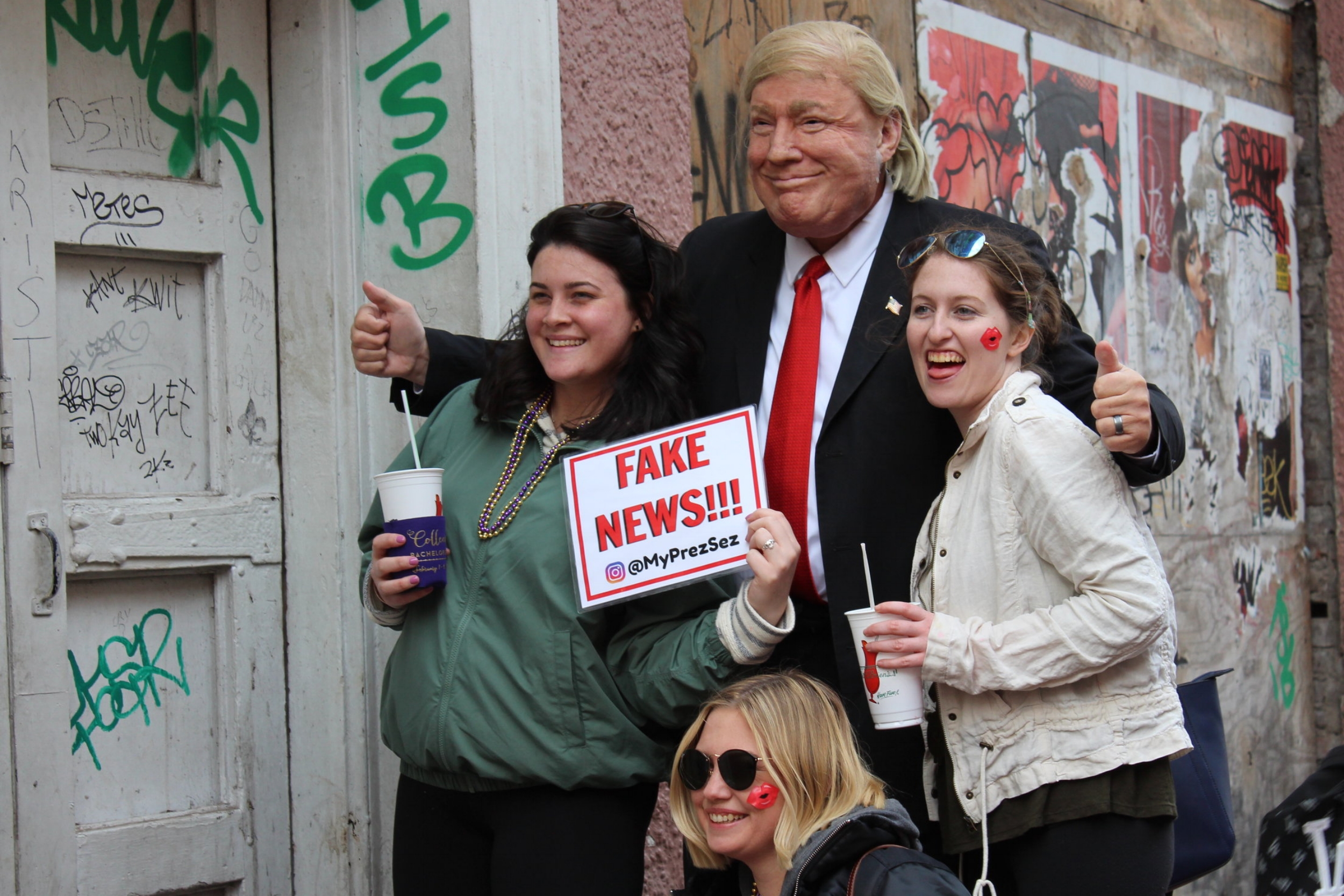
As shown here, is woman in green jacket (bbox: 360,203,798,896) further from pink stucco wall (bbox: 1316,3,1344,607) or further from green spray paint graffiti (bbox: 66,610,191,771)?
pink stucco wall (bbox: 1316,3,1344,607)

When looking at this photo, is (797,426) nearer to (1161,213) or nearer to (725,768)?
(725,768)

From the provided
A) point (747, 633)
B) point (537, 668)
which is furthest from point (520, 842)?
point (747, 633)

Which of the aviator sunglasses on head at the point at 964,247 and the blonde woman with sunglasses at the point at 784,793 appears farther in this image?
the aviator sunglasses on head at the point at 964,247

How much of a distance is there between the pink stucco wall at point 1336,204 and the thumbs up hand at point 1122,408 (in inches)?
200

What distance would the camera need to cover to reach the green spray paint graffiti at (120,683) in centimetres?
291

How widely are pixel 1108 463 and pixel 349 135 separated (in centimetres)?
195

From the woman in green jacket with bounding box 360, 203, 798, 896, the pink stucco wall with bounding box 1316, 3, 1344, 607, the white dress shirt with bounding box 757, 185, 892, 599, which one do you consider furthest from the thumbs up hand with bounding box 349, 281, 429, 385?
the pink stucco wall with bounding box 1316, 3, 1344, 607

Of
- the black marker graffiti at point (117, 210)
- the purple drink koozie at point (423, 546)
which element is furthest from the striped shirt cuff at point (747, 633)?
the black marker graffiti at point (117, 210)

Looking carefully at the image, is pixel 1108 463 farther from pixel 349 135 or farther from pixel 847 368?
pixel 349 135

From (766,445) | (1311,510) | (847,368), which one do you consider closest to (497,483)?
(766,445)

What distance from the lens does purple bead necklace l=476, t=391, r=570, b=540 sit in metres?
2.35

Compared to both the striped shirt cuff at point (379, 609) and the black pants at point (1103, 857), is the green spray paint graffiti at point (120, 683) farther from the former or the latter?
the black pants at point (1103, 857)

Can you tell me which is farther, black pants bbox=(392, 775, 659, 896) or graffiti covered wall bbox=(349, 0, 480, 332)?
graffiti covered wall bbox=(349, 0, 480, 332)

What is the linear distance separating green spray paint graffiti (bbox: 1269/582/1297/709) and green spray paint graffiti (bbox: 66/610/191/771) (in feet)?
16.7
